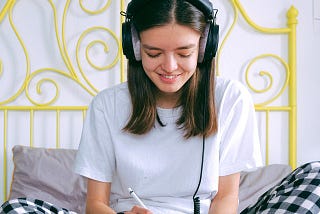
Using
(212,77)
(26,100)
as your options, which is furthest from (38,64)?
(212,77)

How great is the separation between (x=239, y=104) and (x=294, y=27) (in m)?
0.92

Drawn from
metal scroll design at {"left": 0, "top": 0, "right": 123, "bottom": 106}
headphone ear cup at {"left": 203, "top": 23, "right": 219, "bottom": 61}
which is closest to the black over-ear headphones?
headphone ear cup at {"left": 203, "top": 23, "right": 219, "bottom": 61}

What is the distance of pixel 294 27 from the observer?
2059 millimetres

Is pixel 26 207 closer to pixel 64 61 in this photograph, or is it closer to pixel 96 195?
pixel 96 195

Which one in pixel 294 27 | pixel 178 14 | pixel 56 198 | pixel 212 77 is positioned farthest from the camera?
pixel 294 27

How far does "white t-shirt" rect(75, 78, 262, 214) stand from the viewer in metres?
1.22

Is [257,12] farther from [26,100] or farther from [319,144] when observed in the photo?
[26,100]

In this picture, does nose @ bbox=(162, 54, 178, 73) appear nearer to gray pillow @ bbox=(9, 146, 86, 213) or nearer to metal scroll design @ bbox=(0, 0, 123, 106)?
gray pillow @ bbox=(9, 146, 86, 213)

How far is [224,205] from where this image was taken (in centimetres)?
121

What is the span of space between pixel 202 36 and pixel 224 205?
0.40 m

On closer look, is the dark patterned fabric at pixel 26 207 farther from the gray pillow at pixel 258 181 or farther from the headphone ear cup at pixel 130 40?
the gray pillow at pixel 258 181

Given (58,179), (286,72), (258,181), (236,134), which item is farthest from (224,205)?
(286,72)

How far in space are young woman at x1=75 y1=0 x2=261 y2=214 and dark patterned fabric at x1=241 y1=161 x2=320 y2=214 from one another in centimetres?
12

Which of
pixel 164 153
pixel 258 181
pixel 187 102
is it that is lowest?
pixel 258 181
